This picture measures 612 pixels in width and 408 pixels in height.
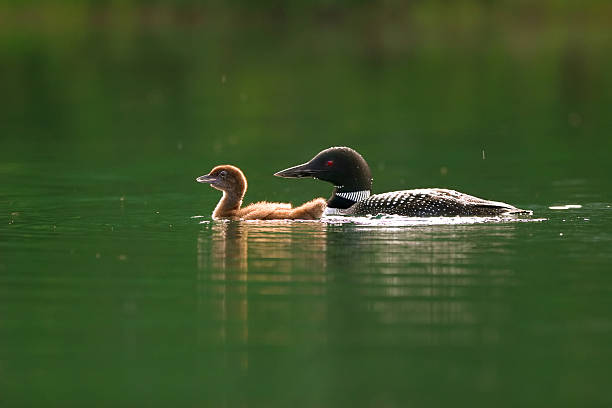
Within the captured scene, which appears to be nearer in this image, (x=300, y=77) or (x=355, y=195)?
(x=355, y=195)

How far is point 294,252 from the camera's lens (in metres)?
9.09

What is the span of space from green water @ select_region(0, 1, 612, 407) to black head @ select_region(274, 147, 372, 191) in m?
1.00

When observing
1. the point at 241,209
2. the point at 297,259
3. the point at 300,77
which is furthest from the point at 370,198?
the point at 300,77

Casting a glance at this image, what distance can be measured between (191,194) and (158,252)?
161 inches

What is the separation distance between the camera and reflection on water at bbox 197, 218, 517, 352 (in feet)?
21.6

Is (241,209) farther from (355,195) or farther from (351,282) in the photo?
(351,282)

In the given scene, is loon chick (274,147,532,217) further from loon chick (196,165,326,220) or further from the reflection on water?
the reflection on water

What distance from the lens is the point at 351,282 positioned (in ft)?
25.9

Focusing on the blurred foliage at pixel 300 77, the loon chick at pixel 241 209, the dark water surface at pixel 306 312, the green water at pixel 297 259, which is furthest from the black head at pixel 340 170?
the blurred foliage at pixel 300 77

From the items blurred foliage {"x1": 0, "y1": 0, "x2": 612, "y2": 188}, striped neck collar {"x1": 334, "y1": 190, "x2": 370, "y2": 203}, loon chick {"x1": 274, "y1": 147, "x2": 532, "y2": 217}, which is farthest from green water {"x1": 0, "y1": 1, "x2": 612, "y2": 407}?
striped neck collar {"x1": 334, "y1": 190, "x2": 370, "y2": 203}

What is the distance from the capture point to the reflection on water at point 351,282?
21.6 feet

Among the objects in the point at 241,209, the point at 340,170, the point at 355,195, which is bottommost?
the point at 241,209

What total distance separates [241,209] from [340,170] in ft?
2.97

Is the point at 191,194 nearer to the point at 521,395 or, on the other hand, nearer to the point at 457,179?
the point at 457,179
